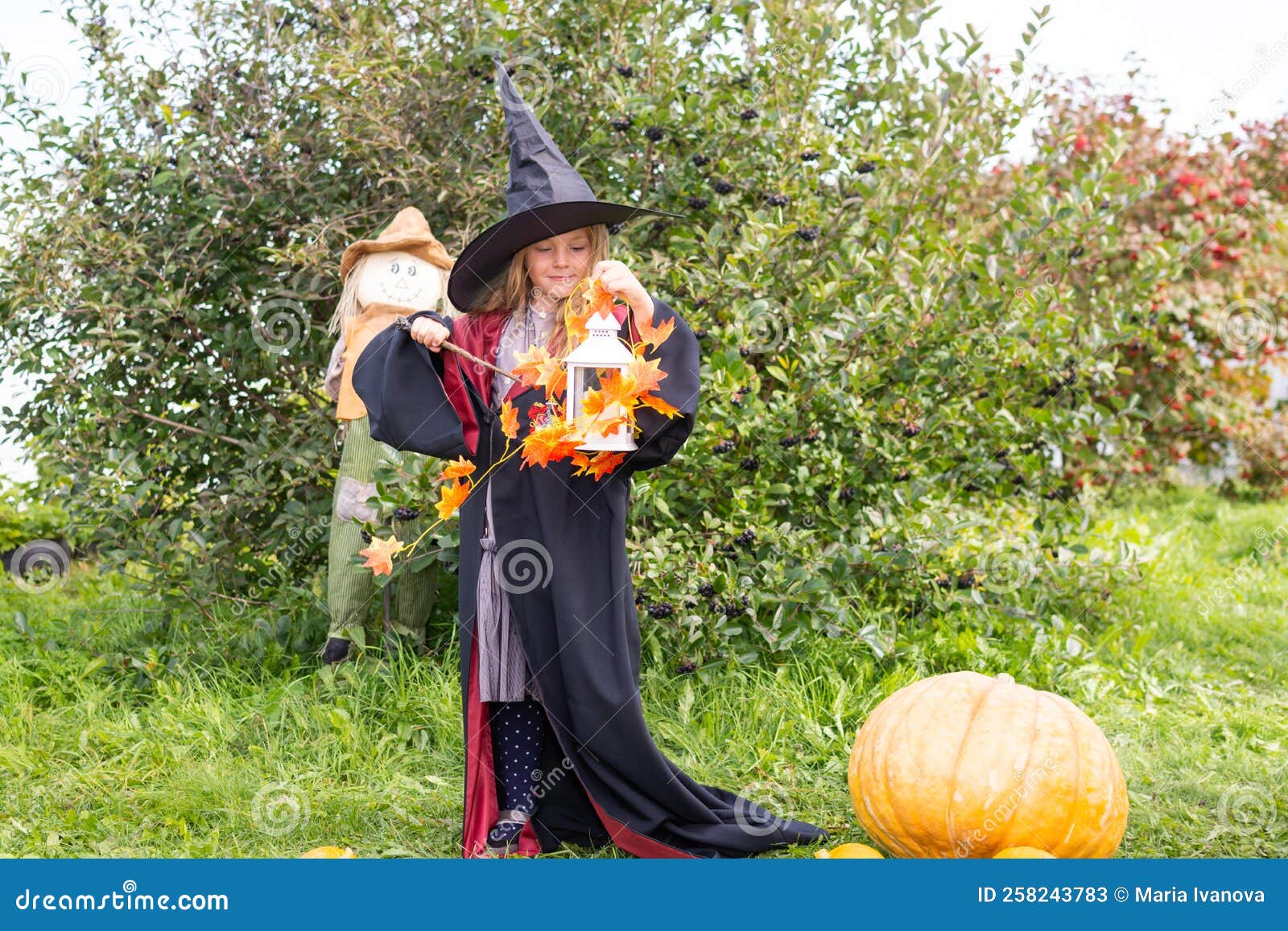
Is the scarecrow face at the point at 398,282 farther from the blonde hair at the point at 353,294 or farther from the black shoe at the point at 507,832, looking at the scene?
the black shoe at the point at 507,832

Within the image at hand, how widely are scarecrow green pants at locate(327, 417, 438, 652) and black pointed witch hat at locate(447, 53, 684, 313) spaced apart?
1158 millimetres

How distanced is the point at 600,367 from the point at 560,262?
32 cm

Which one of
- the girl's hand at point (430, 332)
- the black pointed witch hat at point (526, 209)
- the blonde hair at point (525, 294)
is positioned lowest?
the girl's hand at point (430, 332)

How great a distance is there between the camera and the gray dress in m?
2.73

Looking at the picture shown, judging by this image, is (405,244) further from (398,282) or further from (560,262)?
(560,262)

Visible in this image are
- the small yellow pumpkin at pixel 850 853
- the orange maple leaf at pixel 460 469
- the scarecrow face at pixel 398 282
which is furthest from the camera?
the scarecrow face at pixel 398 282

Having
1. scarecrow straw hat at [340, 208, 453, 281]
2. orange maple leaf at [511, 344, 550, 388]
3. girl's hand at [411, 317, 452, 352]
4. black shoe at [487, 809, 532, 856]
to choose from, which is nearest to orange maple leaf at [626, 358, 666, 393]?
orange maple leaf at [511, 344, 550, 388]

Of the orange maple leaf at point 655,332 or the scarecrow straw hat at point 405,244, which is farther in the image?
the scarecrow straw hat at point 405,244

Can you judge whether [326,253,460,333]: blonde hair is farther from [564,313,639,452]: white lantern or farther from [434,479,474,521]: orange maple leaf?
[564,313,639,452]: white lantern

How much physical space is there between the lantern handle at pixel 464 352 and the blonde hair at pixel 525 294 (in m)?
0.13

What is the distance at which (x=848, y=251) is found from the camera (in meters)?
4.09

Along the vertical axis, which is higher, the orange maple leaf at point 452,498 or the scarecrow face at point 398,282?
the scarecrow face at point 398,282

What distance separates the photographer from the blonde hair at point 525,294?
268 cm

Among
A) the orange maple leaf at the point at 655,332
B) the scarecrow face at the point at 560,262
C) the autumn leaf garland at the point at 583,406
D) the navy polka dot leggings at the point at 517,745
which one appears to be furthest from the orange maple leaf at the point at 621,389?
the navy polka dot leggings at the point at 517,745
